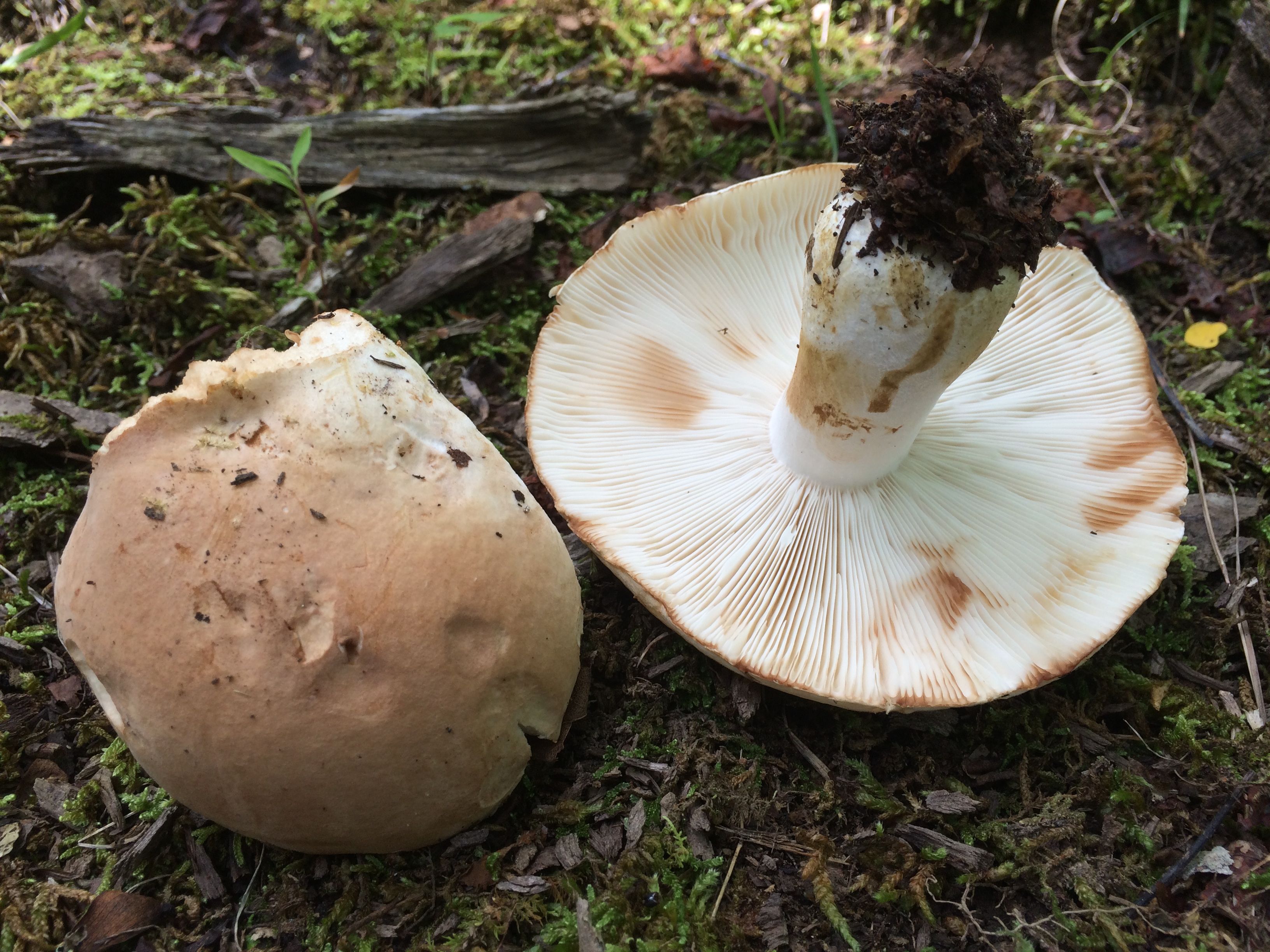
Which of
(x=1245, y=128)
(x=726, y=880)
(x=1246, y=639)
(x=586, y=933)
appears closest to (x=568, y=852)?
(x=586, y=933)

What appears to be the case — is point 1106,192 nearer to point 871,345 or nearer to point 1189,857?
point 871,345

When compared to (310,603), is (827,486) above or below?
above

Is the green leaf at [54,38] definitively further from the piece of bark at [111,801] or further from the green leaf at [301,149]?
the piece of bark at [111,801]

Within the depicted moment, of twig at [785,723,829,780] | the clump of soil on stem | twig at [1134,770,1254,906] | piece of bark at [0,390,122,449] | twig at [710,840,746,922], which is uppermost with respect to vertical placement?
the clump of soil on stem

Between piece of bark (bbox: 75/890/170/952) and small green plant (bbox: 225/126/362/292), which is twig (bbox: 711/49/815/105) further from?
piece of bark (bbox: 75/890/170/952)

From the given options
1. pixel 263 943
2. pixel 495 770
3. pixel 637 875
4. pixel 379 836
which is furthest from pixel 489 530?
pixel 263 943

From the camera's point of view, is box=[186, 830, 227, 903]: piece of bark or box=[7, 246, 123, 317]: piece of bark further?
box=[7, 246, 123, 317]: piece of bark

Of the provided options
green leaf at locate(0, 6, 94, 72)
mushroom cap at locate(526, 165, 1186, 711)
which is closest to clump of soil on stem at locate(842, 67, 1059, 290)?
mushroom cap at locate(526, 165, 1186, 711)

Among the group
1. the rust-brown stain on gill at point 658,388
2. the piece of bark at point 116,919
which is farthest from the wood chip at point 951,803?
Answer: the piece of bark at point 116,919
